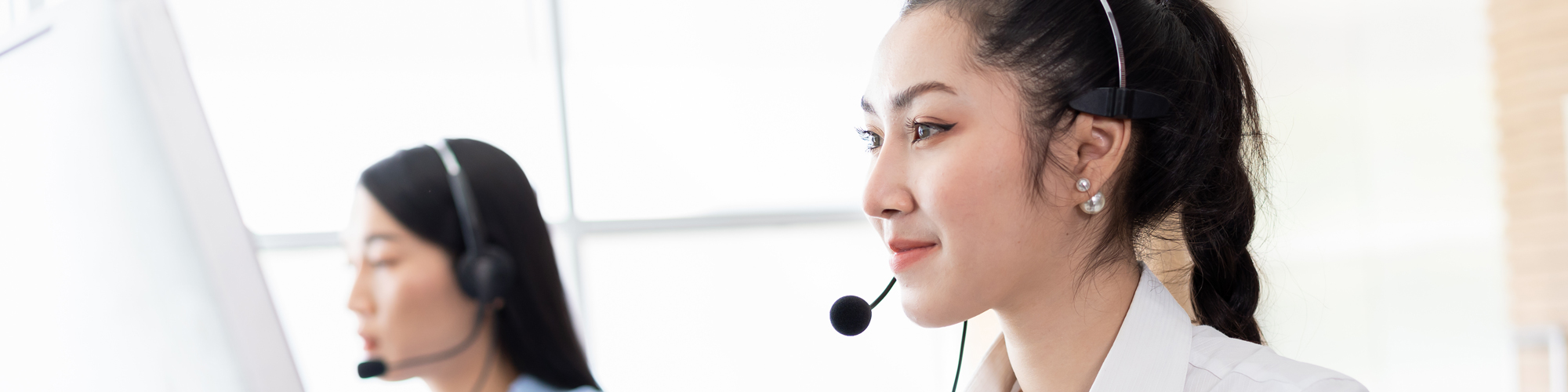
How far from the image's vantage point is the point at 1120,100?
0.77 meters

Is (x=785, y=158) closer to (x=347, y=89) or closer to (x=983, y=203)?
(x=347, y=89)

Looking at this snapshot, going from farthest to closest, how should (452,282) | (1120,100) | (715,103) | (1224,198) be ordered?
(715,103) < (1224,198) < (1120,100) < (452,282)

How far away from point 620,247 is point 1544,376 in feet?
6.23

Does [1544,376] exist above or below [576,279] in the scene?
below

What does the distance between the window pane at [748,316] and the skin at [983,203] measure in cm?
111

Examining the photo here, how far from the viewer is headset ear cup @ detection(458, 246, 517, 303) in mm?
507

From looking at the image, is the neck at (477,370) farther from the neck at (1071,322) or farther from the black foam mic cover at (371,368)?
the neck at (1071,322)

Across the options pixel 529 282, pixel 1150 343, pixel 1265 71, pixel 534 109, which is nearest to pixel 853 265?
pixel 534 109

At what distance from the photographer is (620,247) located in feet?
6.52

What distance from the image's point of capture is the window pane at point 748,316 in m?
1.98

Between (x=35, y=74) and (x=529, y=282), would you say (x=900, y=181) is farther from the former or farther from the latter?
(x=35, y=74)

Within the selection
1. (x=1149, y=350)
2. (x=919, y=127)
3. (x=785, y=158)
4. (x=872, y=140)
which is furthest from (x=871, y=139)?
(x=785, y=158)

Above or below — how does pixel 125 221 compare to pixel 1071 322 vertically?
above

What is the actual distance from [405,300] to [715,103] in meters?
1.66
